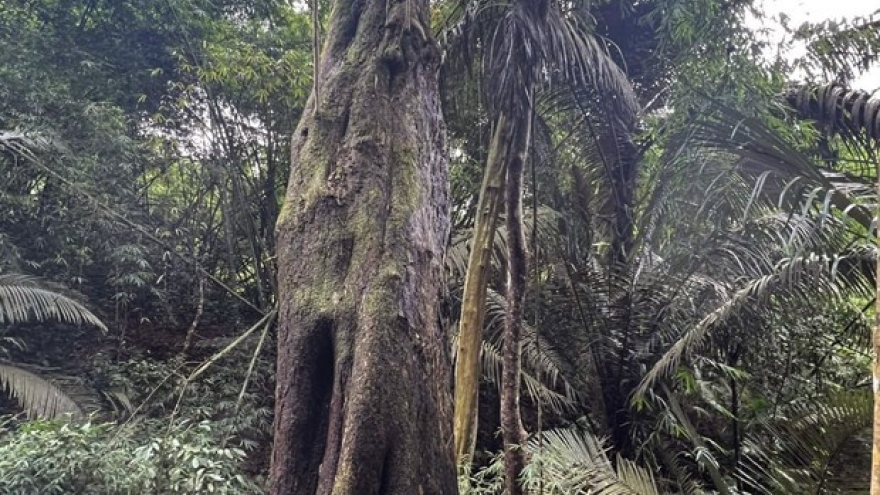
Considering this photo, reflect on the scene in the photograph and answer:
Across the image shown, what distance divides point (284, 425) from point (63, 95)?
5158 millimetres

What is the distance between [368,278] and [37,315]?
13.8 feet

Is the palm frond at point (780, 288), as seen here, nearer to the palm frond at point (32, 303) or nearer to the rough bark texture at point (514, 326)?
the rough bark texture at point (514, 326)

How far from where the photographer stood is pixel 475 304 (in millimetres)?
4680

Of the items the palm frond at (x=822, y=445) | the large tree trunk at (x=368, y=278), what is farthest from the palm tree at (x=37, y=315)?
the palm frond at (x=822, y=445)

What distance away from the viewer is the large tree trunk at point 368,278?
2.74m

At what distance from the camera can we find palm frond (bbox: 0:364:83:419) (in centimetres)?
545

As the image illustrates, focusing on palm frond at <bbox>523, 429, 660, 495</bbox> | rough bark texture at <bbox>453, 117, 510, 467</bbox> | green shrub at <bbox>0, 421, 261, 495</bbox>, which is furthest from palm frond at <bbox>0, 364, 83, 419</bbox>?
palm frond at <bbox>523, 429, 660, 495</bbox>

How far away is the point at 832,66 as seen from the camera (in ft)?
18.0

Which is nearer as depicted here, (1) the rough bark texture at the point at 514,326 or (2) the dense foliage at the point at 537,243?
(1) the rough bark texture at the point at 514,326

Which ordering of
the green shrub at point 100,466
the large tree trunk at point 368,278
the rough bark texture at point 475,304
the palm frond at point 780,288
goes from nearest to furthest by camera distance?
1. the large tree trunk at point 368,278
2. the green shrub at point 100,466
3. the rough bark texture at point 475,304
4. the palm frond at point 780,288

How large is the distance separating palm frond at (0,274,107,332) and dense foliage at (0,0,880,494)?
26 millimetres

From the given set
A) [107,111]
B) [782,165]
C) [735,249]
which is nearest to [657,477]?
[735,249]

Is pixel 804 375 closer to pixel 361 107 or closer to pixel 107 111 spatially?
pixel 361 107

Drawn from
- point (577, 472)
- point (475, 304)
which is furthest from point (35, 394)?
point (577, 472)
